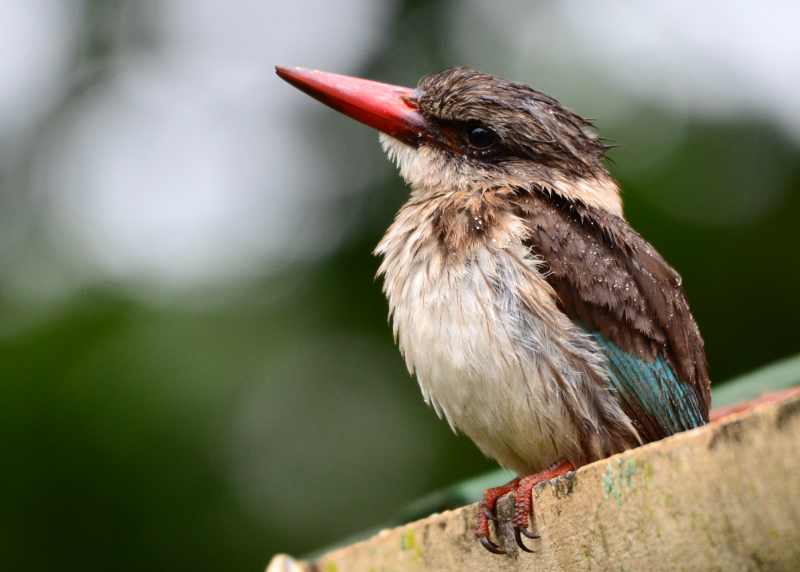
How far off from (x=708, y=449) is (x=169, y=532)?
426 cm

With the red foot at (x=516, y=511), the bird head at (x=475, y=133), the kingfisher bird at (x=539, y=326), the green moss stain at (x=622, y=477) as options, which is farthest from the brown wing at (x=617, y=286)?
the green moss stain at (x=622, y=477)

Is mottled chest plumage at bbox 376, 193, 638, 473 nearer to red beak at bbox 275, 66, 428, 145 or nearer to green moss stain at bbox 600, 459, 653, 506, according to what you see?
red beak at bbox 275, 66, 428, 145

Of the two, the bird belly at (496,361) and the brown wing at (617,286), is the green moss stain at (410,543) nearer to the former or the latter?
the bird belly at (496,361)

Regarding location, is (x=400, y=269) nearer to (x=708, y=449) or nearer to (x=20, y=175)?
(x=708, y=449)

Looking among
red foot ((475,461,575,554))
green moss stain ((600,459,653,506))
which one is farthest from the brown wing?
green moss stain ((600,459,653,506))

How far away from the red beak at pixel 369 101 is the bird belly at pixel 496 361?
2.94ft

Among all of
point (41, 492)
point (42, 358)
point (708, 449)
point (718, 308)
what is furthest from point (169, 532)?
point (708, 449)

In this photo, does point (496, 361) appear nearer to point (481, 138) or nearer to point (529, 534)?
point (529, 534)

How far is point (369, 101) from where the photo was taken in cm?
461

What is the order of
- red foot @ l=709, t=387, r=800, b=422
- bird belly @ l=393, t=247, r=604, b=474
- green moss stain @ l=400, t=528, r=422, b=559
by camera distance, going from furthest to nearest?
red foot @ l=709, t=387, r=800, b=422, bird belly @ l=393, t=247, r=604, b=474, green moss stain @ l=400, t=528, r=422, b=559

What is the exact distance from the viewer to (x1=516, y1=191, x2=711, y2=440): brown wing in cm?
382

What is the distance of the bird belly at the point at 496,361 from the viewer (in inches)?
145

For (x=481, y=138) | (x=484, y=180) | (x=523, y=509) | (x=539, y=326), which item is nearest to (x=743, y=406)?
(x=539, y=326)

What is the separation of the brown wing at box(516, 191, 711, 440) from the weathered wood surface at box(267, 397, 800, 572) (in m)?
0.85
